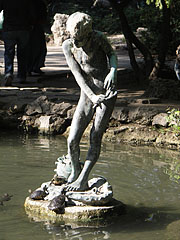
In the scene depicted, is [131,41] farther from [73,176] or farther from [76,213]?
[76,213]

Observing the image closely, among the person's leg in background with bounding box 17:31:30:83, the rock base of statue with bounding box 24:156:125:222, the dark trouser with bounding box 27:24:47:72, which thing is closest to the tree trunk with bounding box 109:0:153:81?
the person's leg in background with bounding box 17:31:30:83

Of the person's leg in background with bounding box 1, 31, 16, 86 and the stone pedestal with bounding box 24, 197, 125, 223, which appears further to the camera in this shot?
the person's leg in background with bounding box 1, 31, 16, 86

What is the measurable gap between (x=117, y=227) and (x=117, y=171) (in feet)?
8.97

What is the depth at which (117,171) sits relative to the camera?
9.08 meters

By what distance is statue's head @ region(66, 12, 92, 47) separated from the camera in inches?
246

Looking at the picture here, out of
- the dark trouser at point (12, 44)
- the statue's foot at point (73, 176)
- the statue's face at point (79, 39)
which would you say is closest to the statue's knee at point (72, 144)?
the statue's foot at point (73, 176)

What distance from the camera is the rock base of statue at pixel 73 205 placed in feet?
21.2

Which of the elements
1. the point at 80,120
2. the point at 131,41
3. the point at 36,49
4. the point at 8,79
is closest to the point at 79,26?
the point at 80,120

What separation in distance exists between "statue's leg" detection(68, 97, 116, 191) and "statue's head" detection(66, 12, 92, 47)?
0.83 metres

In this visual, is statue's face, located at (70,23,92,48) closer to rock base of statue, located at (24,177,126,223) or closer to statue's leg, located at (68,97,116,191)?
statue's leg, located at (68,97,116,191)

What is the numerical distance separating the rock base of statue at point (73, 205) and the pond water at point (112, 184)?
0.13 m

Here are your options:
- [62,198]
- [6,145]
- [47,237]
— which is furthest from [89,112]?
[6,145]

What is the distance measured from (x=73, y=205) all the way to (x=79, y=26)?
2069 millimetres

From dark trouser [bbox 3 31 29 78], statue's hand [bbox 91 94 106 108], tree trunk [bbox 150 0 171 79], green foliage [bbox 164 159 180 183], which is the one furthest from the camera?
tree trunk [bbox 150 0 171 79]
